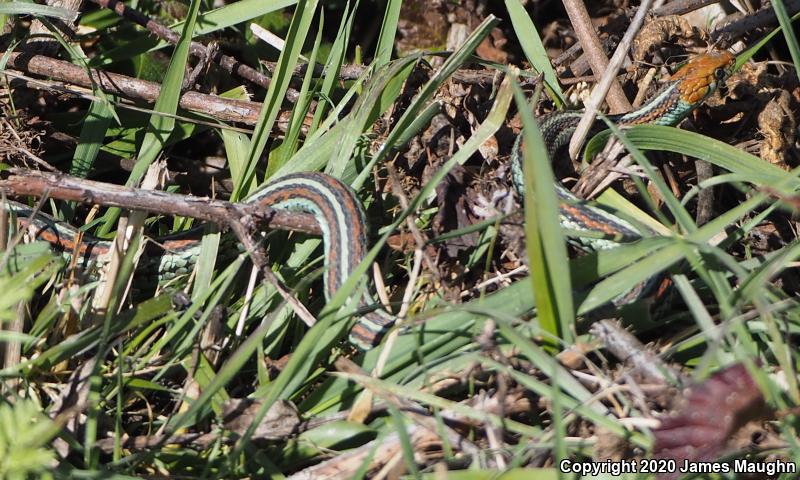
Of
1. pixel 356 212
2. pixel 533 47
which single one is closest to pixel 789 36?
pixel 533 47

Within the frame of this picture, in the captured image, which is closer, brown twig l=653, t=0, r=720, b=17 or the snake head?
the snake head

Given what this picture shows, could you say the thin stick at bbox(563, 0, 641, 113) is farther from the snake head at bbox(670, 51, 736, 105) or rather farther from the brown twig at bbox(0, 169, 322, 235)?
the brown twig at bbox(0, 169, 322, 235)

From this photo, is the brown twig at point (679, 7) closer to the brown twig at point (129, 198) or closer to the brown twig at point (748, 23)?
the brown twig at point (748, 23)

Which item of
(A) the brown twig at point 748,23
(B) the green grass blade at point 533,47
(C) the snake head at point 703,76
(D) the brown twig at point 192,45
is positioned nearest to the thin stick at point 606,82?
(B) the green grass blade at point 533,47

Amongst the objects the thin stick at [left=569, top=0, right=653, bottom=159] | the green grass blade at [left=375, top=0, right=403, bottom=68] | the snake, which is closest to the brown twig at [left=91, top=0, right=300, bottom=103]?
the green grass blade at [left=375, top=0, right=403, bottom=68]

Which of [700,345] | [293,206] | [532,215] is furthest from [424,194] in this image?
[700,345]

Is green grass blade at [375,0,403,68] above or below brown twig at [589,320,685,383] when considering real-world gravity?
above

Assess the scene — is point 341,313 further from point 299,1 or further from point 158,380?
point 299,1
